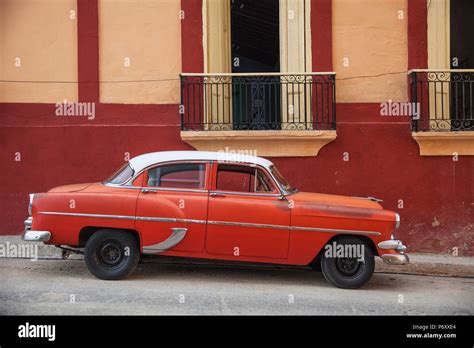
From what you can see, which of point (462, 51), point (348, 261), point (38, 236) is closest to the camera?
point (38, 236)

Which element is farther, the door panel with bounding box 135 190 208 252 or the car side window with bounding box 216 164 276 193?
the car side window with bounding box 216 164 276 193

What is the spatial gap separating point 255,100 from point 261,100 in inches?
4.7

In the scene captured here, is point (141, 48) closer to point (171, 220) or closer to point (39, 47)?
point (39, 47)

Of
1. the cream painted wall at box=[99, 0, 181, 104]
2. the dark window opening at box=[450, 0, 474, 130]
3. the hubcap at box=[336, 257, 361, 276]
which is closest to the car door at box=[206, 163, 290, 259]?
the hubcap at box=[336, 257, 361, 276]

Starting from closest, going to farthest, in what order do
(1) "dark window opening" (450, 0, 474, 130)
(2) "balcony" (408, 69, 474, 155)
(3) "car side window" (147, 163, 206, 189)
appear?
(3) "car side window" (147, 163, 206, 189) → (2) "balcony" (408, 69, 474, 155) → (1) "dark window opening" (450, 0, 474, 130)

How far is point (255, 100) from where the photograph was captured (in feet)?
36.6

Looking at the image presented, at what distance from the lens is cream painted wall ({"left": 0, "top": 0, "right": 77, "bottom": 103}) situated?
10984mm

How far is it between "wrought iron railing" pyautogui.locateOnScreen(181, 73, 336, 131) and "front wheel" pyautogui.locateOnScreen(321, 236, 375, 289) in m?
3.55

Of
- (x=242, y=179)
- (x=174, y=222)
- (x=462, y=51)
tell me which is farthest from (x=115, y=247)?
(x=462, y=51)

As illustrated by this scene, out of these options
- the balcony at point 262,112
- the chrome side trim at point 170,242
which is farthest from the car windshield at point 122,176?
the balcony at point 262,112

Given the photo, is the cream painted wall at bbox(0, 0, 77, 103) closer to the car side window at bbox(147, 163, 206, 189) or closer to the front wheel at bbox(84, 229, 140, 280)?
the car side window at bbox(147, 163, 206, 189)

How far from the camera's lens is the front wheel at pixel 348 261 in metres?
7.86

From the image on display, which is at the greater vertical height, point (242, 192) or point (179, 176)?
point (179, 176)

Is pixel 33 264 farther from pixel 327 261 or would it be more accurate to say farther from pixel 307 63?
pixel 307 63
